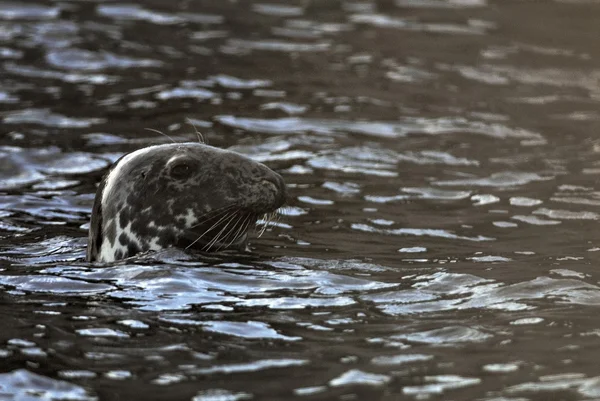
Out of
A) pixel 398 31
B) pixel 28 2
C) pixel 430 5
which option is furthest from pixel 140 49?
pixel 430 5

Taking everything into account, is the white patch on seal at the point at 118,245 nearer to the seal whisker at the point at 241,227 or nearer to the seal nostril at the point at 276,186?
the seal whisker at the point at 241,227

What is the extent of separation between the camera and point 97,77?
1588 centimetres

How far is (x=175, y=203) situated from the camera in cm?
903

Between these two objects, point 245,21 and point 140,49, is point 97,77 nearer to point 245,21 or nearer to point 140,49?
point 140,49

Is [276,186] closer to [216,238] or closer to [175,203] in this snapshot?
[216,238]

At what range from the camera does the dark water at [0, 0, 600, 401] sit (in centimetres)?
632

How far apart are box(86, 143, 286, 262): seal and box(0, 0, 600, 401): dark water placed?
318mm

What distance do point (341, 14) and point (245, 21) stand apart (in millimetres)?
1662

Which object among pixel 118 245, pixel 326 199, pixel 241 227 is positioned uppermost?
pixel 241 227

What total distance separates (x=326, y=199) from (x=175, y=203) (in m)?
2.72

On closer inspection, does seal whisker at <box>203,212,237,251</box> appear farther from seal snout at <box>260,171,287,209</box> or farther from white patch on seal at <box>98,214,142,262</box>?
white patch on seal at <box>98,214,142,262</box>

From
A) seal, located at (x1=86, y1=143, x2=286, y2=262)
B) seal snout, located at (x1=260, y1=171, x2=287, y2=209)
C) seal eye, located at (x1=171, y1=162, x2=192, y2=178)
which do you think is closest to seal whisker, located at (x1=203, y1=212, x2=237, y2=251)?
seal, located at (x1=86, y1=143, x2=286, y2=262)

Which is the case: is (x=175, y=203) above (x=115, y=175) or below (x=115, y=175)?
below

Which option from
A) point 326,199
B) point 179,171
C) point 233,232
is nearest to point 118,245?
point 179,171
